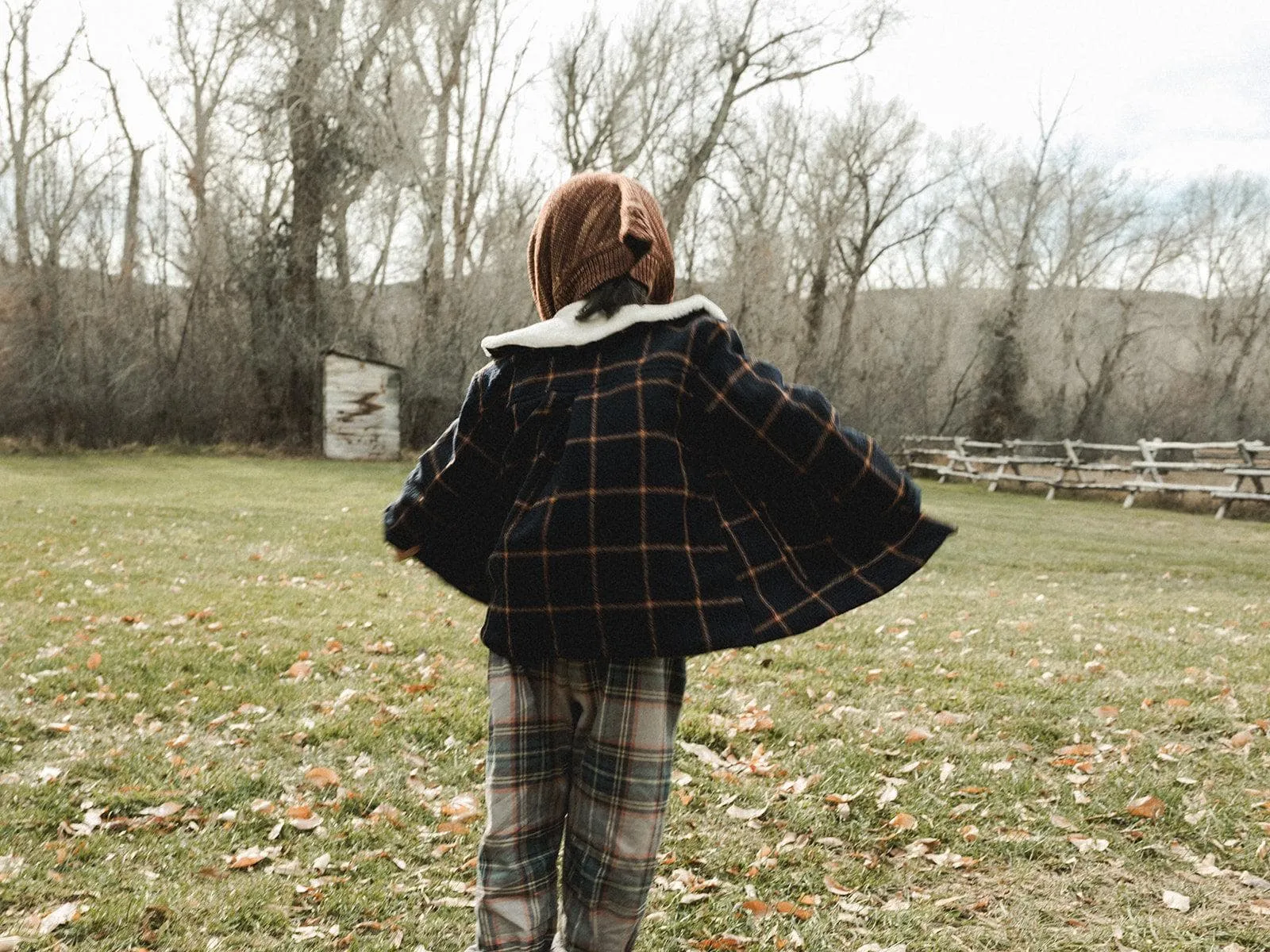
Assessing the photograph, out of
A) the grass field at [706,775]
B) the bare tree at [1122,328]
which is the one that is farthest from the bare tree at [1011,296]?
the grass field at [706,775]

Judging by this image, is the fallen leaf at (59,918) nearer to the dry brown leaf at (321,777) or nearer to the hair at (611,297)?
the dry brown leaf at (321,777)

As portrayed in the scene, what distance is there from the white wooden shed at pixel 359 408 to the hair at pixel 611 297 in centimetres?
2121

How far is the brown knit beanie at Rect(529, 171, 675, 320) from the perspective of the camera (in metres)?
2.01

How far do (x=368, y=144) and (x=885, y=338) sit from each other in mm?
17506

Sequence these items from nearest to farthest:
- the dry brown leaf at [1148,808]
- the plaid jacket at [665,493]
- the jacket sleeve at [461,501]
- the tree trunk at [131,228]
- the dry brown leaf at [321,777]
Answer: the plaid jacket at [665,493] < the jacket sleeve at [461,501] < the dry brown leaf at [1148,808] < the dry brown leaf at [321,777] < the tree trunk at [131,228]

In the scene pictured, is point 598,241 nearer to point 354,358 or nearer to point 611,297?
point 611,297

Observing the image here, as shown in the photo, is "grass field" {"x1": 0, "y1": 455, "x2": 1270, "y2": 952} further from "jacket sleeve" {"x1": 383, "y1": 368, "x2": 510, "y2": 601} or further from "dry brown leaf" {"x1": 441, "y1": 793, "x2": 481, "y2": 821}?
"jacket sleeve" {"x1": 383, "y1": 368, "x2": 510, "y2": 601}

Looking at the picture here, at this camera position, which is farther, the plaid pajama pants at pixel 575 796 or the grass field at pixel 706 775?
the grass field at pixel 706 775

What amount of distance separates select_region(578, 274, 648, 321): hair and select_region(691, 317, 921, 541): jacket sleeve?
0.52 feet

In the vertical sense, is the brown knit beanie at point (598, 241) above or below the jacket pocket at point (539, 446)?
above

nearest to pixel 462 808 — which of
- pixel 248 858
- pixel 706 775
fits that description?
pixel 248 858

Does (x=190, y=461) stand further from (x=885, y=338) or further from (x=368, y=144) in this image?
(x=885, y=338)

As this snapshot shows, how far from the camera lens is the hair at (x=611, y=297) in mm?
1992

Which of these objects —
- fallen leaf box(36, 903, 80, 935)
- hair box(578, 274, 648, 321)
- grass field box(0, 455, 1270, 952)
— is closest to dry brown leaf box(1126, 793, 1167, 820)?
grass field box(0, 455, 1270, 952)
